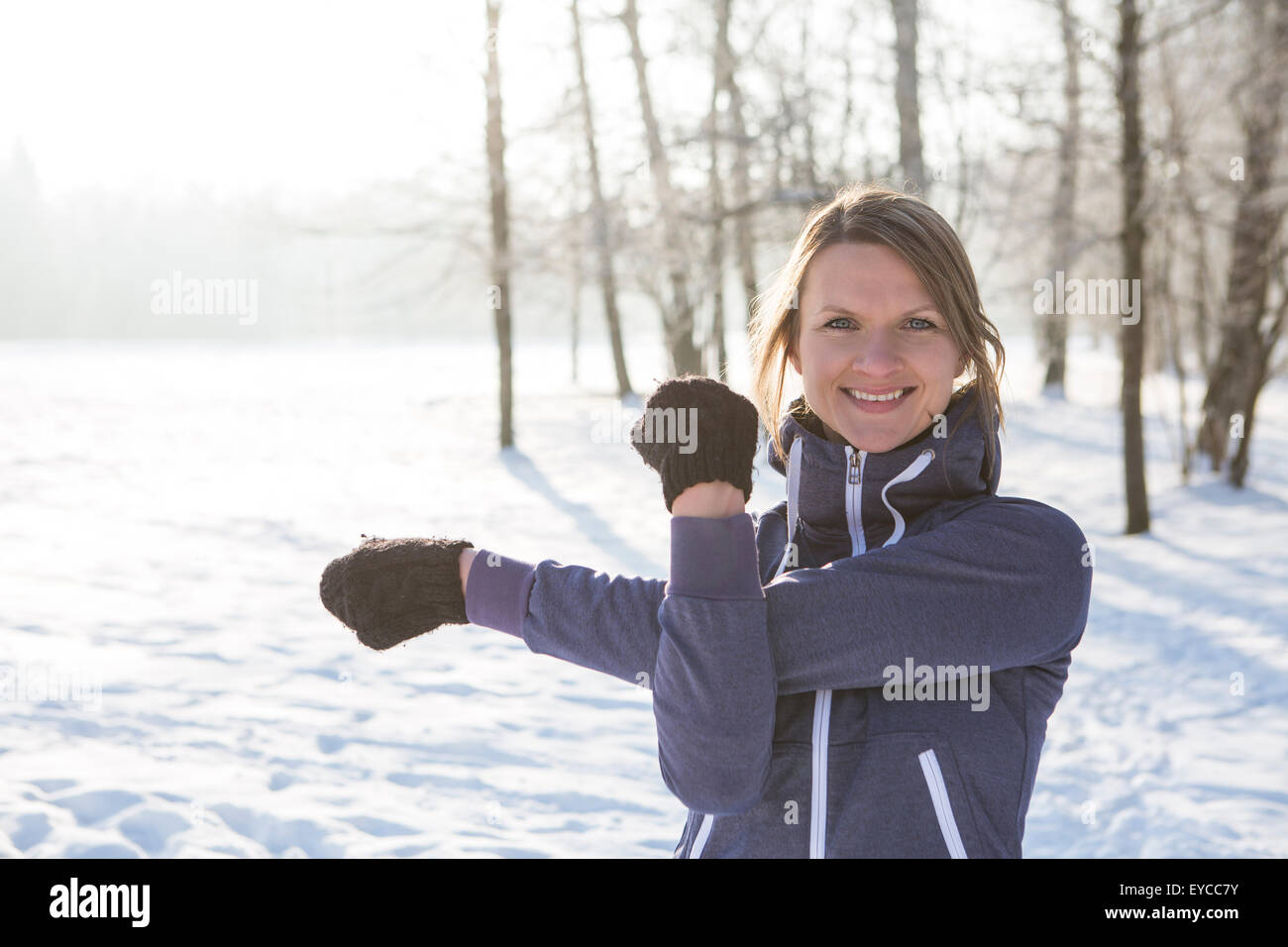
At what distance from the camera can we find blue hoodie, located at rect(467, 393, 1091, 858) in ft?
3.92

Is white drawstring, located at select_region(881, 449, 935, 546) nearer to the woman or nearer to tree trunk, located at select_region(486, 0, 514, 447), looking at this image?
the woman

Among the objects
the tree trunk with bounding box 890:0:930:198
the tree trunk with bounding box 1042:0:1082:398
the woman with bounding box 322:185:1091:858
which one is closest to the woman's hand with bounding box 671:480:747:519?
the woman with bounding box 322:185:1091:858

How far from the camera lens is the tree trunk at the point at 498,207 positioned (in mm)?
12695

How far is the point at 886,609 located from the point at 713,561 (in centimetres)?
23

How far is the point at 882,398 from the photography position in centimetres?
143

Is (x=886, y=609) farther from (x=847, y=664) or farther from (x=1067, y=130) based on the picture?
(x=1067, y=130)

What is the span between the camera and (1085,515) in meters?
10.8

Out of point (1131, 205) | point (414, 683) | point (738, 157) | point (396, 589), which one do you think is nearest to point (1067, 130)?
point (1131, 205)

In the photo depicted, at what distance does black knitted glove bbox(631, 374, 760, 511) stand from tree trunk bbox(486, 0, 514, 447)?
1149 centimetres

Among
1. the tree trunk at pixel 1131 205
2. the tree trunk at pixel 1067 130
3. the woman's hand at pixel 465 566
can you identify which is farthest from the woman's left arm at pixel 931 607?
the tree trunk at pixel 1067 130

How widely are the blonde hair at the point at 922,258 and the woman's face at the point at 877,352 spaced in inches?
0.6

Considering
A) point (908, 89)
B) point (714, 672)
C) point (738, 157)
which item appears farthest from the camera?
point (738, 157)

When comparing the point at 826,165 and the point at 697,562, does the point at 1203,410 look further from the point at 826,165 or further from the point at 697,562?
the point at 697,562

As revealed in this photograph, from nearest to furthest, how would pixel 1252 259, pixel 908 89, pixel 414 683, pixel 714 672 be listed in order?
pixel 714 672, pixel 414 683, pixel 1252 259, pixel 908 89
